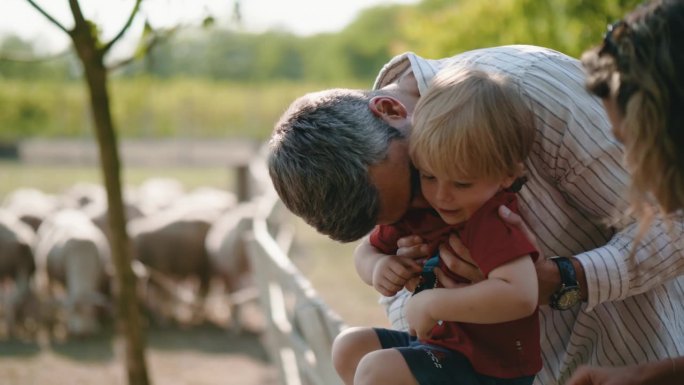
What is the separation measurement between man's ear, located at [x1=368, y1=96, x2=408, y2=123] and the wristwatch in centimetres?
55

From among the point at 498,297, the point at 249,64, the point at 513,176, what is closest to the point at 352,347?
the point at 498,297

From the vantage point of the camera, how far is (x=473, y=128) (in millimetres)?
2365

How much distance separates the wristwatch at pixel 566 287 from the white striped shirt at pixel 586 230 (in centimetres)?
4

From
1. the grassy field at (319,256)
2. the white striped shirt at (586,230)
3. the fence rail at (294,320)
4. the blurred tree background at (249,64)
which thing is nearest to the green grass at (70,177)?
the grassy field at (319,256)

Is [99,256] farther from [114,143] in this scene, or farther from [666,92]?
[666,92]

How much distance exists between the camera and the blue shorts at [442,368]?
2.48 meters

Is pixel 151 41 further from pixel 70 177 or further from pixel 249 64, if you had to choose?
pixel 249 64

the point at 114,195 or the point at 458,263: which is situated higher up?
the point at 458,263

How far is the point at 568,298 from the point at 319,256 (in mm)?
13667

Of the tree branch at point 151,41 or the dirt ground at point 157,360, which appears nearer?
the tree branch at point 151,41

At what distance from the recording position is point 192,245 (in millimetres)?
→ 12117

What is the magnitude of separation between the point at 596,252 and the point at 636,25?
2.66ft

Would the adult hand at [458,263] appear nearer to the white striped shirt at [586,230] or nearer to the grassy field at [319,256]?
the white striped shirt at [586,230]

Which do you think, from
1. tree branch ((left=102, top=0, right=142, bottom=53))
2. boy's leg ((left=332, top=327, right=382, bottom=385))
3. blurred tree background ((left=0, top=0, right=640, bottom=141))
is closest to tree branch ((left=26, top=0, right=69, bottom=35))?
tree branch ((left=102, top=0, right=142, bottom=53))
